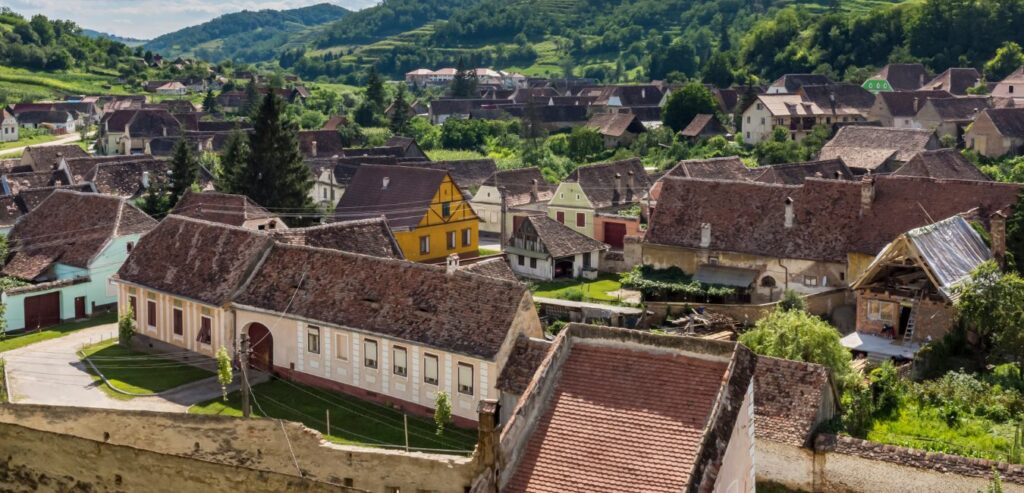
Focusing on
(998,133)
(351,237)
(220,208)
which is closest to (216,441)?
(351,237)

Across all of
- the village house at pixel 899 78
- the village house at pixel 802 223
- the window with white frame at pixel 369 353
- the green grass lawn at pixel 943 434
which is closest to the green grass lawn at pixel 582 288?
the village house at pixel 802 223

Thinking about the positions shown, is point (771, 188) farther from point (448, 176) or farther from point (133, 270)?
point (133, 270)

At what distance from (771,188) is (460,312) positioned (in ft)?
71.4

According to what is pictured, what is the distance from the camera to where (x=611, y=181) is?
2640 inches

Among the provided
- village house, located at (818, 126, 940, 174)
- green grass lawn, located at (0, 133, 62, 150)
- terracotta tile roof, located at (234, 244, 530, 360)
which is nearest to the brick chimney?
terracotta tile roof, located at (234, 244, 530, 360)

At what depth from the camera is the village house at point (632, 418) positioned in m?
17.1

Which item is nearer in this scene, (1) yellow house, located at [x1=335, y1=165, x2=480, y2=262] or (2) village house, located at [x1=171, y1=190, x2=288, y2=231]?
(2) village house, located at [x1=171, y1=190, x2=288, y2=231]

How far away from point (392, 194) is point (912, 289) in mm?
29442

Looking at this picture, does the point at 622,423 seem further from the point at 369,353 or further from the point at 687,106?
the point at 687,106

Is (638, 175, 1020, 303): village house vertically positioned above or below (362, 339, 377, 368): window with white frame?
above

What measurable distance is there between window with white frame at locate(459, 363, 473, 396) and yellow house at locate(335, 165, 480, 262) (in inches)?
931

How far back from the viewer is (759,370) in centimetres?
2920

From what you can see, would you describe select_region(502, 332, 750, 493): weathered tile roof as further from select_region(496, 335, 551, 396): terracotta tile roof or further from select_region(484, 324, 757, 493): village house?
select_region(496, 335, 551, 396): terracotta tile roof

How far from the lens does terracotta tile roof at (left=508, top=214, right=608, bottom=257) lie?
5556 centimetres
